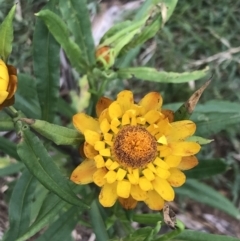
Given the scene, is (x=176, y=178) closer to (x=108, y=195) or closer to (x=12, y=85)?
(x=108, y=195)

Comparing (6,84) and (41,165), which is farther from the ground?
(6,84)

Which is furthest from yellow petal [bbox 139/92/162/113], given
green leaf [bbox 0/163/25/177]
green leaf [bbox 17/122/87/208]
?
green leaf [bbox 0/163/25/177]

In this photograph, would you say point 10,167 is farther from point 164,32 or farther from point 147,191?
point 164,32

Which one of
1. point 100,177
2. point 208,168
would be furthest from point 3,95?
point 208,168

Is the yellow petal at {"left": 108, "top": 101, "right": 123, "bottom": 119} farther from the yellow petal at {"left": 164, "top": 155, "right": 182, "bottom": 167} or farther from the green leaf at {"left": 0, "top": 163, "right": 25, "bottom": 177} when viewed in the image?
the green leaf at {"left": 0, "top": 163, "right": 25, "bottom": 177}

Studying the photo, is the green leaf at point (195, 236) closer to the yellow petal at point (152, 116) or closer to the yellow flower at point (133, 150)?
the yellow flower at point (133, 150)

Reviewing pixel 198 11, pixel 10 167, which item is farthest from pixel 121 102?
pixel 198 11
